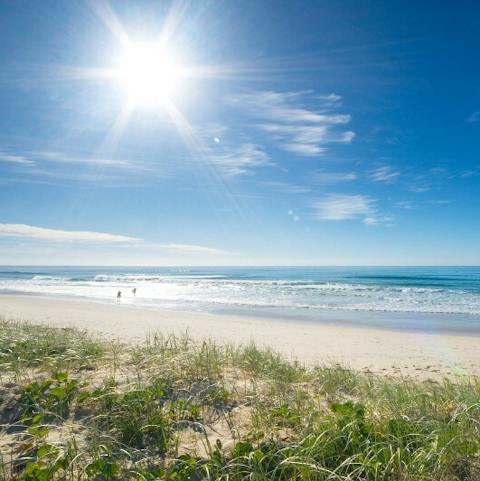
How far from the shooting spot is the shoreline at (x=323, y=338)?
9883 millimetres

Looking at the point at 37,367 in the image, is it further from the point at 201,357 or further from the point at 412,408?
the point at 412,408

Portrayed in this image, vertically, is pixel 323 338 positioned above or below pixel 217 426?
below

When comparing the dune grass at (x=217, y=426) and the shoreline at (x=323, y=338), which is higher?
the dune grass at (x=217, y=426)

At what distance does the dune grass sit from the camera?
2.57 m

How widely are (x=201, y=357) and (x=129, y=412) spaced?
1.72 meters

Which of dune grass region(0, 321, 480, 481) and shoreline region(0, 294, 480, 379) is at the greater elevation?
dune grass region(0, 321, 480, 481)

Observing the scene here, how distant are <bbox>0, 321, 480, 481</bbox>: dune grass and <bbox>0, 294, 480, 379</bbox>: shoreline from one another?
3.50m

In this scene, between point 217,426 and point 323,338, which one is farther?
point 323,338

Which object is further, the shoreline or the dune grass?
the shoreline

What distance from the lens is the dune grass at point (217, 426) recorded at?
2568 mm

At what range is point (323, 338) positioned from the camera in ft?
45.5

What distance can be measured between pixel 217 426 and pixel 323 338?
11.2 meters

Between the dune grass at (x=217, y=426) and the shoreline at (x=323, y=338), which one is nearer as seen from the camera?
the dune grass at (x=217, y=426)

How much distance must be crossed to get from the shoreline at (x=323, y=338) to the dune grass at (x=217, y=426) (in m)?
3.50
